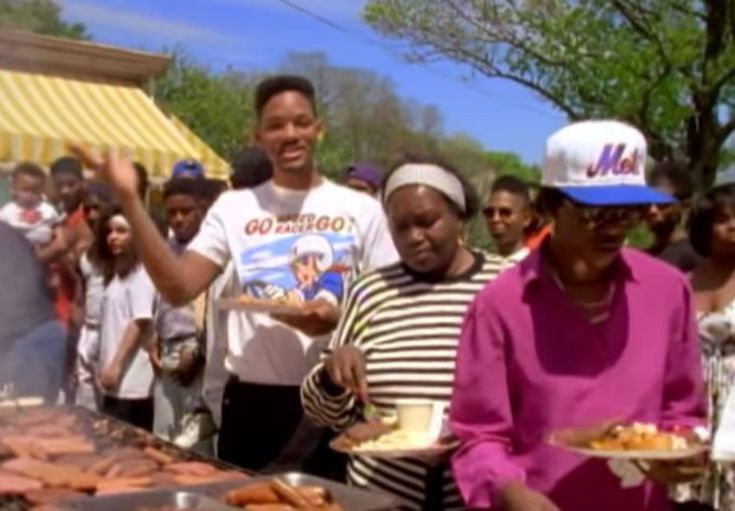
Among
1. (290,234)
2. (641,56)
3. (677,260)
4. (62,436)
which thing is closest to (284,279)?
(290,234)

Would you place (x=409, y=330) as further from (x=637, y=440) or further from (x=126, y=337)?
(x=126, y=337)

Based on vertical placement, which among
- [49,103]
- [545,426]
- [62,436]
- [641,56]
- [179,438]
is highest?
[641,56]

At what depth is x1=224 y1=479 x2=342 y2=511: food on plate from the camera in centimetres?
288

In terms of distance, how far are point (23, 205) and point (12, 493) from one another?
14.7 ft

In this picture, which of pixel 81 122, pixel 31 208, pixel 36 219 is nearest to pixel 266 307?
pixel 36 219

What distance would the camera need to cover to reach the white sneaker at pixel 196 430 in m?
5.43

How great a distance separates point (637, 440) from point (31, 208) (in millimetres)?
5180

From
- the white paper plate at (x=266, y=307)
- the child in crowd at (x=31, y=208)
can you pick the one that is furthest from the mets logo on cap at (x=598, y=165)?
the child in crowd at (x=31, y=208)

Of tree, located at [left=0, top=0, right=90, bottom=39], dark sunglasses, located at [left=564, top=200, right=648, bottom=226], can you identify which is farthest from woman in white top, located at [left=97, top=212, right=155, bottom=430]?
dark sunglasses, located at [left=564, top=200, right=648, bottom=226]

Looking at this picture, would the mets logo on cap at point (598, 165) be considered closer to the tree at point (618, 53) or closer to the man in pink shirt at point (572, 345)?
the man in pink shirt at point (572, 345)

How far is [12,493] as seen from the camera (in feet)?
9.94

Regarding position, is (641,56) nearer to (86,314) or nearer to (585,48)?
(585,48)

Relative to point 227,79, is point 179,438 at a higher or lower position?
lower

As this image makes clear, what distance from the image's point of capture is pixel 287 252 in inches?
160
